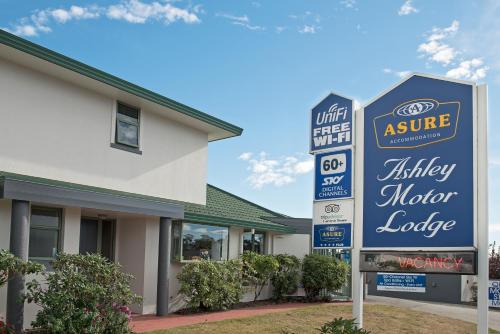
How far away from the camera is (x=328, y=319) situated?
48.1 ft

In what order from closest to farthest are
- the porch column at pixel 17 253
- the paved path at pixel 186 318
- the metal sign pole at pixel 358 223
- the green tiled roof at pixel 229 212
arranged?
the metal sign pole at pixel 358 223
the porch column at pixel 17 253
the paved path at pixel 186 318
the green tiled roof at pixel 229 212

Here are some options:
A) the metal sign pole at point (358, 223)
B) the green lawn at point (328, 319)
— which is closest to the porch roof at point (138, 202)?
the green lawn at point (328, 319)

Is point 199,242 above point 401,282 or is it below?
above

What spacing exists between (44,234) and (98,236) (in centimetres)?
304

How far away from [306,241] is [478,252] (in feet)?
40.2

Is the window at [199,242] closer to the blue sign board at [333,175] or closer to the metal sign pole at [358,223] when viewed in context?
the blue sign board at [333,175]

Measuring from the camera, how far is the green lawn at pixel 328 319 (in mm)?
12367

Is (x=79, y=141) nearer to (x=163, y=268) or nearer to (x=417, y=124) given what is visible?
(x=163, y=268)

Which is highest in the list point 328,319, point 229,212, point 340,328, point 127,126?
point 127,126

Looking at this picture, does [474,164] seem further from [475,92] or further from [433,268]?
[433,268]

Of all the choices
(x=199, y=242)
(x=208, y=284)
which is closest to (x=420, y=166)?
(x=208, y=284)

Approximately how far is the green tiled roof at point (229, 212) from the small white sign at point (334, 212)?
5636 millimetres

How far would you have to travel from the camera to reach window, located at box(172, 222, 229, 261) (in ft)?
50.8

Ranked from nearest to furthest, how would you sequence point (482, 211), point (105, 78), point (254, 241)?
point (482, 211), point (105, 78), point (254, 241)
